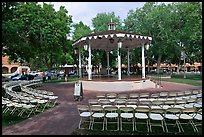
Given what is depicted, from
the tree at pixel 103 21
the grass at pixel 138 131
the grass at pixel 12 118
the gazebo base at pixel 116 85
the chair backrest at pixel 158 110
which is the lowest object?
the grass at pixel 12 118

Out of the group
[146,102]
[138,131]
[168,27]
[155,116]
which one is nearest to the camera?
[138,131]

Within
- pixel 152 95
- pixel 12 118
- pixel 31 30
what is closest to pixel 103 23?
pixel 31 30

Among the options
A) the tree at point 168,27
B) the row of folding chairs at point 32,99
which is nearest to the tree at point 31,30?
the row of folding chairs at point 32,99

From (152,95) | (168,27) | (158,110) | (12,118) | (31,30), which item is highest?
(168,27)

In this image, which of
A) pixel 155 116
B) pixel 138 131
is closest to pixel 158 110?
pixel 155 116

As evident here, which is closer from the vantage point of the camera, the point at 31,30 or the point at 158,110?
the point at 158,110

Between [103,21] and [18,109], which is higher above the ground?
[103,21]

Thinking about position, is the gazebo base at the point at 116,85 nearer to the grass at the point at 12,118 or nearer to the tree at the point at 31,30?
the tree at the point at 31,30

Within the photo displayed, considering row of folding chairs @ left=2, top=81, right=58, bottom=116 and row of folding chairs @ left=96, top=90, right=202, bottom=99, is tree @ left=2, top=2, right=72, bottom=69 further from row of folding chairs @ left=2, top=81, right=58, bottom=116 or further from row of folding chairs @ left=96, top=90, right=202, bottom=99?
row of folding chairs @ left=96, top=90, right=202, bottom=99

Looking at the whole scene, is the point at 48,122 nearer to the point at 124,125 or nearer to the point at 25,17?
the point at 124,125

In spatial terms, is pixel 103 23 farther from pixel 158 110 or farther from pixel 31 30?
pixel 158 110

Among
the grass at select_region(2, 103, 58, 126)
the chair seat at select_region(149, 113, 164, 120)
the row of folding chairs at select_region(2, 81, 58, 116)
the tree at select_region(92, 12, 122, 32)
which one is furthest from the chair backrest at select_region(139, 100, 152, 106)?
the tree at select_region(92, 12, 122, 32)

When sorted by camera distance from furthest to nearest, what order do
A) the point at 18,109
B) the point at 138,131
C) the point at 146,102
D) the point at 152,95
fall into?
the point at 152,95 → the point at 18,109 → the point at 146,102 → the point at 138,131

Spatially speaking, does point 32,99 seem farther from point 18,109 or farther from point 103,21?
point 103,21
